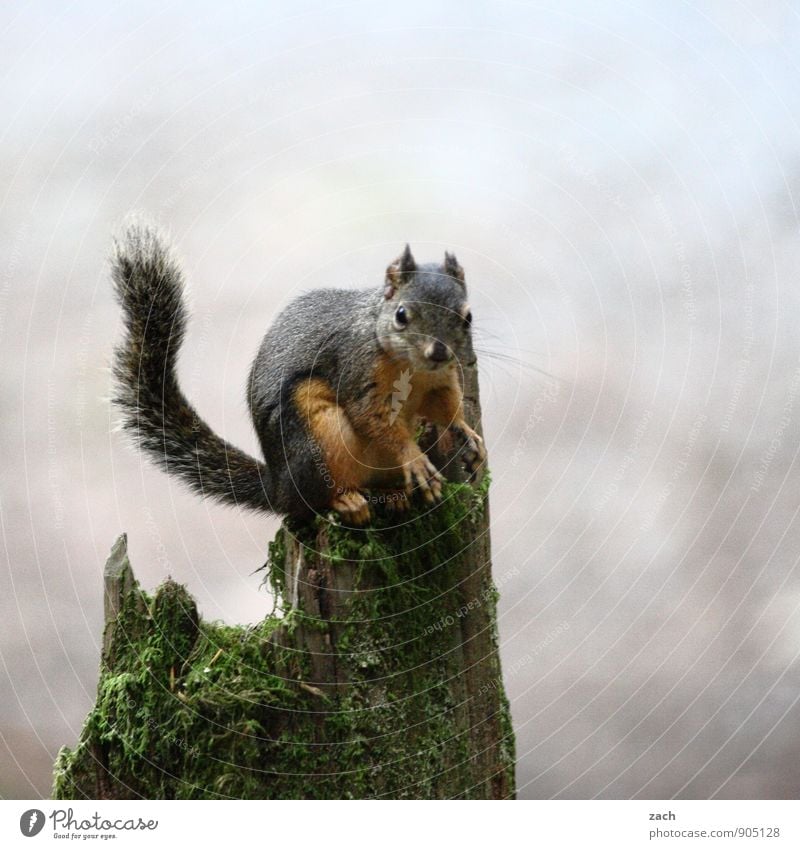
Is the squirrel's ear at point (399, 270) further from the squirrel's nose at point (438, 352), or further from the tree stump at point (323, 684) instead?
the tree stump at point (323, 684)

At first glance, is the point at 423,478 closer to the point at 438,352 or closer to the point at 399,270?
the point at 438,352

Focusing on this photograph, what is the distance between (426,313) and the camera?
4.94 feet

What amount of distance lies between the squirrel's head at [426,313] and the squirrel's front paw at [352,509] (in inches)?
11.2

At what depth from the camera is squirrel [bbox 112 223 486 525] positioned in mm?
1558

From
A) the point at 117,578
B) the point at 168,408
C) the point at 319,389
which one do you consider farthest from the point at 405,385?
→ the point at 117,578

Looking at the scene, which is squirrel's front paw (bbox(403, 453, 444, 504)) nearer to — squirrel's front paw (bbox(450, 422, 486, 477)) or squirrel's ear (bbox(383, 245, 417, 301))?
squirrel's front paw (bbox(450, 422, 486, 477))

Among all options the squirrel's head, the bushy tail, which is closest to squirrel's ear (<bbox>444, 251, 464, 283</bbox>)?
the squirrel's head

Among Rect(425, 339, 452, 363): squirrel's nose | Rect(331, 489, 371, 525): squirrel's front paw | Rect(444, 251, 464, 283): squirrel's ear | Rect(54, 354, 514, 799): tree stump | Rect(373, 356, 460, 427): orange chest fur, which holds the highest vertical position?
Rect(444, 251, 464, 283): squirrel's ear

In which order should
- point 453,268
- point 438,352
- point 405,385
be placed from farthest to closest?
point 405,385 < point 453,268 < point 438,352

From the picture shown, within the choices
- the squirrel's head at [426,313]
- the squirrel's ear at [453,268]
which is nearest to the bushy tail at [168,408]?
the squirrel's head at [426,313]

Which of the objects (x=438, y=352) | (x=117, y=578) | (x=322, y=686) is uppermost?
(x=438, y=352)

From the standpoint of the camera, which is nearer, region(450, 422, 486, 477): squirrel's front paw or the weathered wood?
the weathered wood

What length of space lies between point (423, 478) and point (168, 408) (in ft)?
2.07
